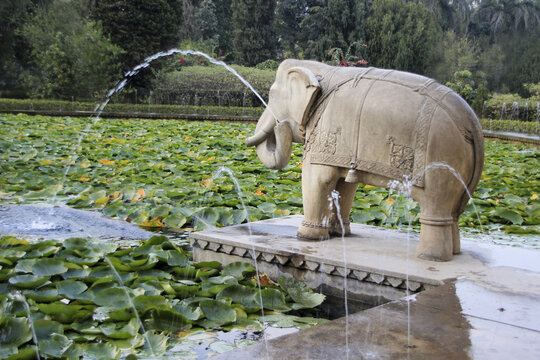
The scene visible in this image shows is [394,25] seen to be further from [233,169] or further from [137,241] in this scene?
[137,241]

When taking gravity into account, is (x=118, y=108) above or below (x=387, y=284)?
above

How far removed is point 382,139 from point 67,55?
58.9 feet

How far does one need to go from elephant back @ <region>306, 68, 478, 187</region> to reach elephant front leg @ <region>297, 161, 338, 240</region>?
8cm

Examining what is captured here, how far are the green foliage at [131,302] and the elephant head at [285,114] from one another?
84cm

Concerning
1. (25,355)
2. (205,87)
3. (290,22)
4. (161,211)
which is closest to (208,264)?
(25,355)

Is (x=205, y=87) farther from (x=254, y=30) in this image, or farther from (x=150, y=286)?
(x=150, y=286)

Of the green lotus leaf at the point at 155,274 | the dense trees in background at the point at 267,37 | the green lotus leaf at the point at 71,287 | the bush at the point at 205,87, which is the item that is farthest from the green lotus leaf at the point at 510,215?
the bush at the point at 205,87

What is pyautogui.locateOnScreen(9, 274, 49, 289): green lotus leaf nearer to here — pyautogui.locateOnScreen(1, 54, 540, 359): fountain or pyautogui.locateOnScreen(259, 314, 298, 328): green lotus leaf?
pyautogui.locateOnScreen(1, 54, 540, 359): fountain

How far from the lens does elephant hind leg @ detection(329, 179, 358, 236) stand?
11.7 feet

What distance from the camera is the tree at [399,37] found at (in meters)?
26.9

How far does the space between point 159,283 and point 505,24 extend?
33.3 metres

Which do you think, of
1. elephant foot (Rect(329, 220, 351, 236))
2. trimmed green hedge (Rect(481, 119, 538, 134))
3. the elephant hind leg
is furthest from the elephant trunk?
trimmed green hedge (Rect(481, 119, 538, 134))

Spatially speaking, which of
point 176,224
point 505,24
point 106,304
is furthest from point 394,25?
point 106,304

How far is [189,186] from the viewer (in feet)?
19.2
